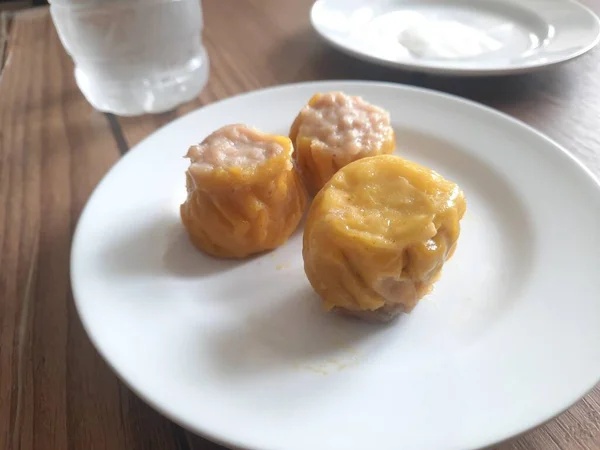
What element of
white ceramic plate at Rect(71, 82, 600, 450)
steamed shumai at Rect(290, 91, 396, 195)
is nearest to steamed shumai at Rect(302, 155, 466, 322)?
white ceramic plate at Rect(71, 82, 600, 450)

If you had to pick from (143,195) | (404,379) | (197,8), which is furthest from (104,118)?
(404,379)

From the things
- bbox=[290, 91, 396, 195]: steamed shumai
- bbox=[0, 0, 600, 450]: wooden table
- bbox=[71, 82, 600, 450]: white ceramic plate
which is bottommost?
bbox=[0, 0, 600, 450]: wooden table

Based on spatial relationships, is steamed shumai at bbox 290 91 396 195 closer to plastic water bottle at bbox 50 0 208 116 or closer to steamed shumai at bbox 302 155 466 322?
steamed shumai at bbox 302 155 466 322

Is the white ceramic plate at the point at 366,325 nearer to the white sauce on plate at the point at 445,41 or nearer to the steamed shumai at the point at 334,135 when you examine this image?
the steamed shumai at the point at 334,135

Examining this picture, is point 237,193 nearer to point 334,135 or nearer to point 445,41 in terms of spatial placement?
point 334,135

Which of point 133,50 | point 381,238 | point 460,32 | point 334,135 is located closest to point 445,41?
point 460,32
